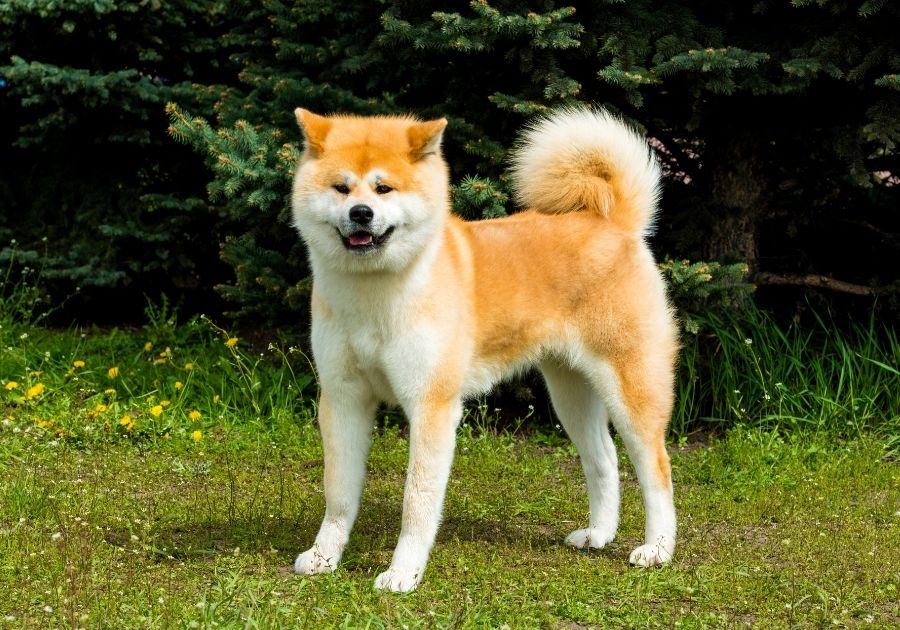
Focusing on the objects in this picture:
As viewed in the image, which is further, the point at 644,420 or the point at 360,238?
the point at 644,420

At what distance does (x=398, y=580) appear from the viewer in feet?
13.1

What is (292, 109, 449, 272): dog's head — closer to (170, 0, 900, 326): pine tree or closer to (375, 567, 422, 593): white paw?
(375, 567, 422, 593): white paw

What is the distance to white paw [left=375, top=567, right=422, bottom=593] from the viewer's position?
156 inches

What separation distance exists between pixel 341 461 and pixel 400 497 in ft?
3.72

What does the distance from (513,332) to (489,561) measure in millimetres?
905

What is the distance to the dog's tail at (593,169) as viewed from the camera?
4.77 metres

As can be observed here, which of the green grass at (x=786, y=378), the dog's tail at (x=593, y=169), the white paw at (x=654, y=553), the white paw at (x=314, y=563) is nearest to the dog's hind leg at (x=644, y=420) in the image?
the white paw at (x=654, y=553)

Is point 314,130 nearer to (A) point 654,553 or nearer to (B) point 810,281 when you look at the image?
(A) point 654,553

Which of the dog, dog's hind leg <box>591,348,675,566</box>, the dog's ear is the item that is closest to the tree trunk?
the dog

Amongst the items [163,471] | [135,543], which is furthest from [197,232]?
[135,543]

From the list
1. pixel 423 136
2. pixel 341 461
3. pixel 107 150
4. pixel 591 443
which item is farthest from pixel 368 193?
pixel 107 150

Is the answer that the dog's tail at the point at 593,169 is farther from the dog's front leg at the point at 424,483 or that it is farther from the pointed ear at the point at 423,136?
the dog's front leg at the point at 424,483

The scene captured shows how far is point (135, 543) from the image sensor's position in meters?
4.42

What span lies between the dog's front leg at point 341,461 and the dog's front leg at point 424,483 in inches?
9.8
